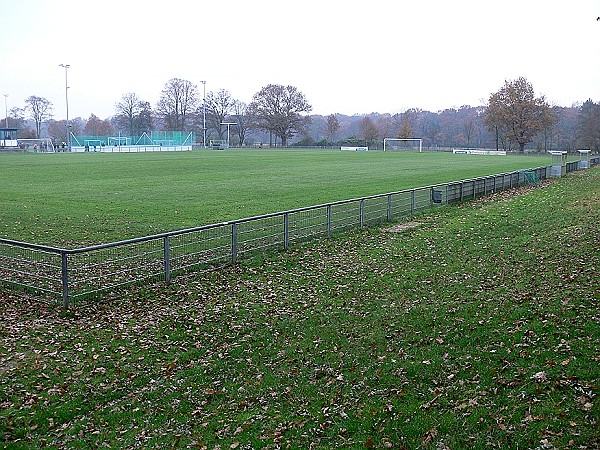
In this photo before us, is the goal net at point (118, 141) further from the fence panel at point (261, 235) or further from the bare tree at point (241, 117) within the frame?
the fence panel at point (261, 235)

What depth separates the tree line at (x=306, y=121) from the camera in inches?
4446

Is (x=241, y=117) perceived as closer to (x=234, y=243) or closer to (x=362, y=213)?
(x=362, y=213)

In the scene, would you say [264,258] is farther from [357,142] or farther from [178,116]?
[178,116]

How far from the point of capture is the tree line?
113 metres

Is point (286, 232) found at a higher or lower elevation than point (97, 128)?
lower

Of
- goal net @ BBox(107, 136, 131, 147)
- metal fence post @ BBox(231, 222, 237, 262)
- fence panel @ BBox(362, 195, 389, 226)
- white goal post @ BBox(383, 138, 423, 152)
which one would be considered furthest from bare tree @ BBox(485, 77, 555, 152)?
metal fence post @ BBox(231, 222, 237, 262)

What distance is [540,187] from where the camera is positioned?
36.6m

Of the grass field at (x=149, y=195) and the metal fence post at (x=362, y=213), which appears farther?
the metal fence post at (x=362, y=213)

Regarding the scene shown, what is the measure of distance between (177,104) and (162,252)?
133566mm

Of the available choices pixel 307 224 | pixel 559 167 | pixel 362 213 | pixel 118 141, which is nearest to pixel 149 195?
pixel 362 213

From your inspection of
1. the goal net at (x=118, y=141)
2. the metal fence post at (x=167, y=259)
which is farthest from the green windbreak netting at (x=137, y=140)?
the metal fence post at (x=167, y=259)

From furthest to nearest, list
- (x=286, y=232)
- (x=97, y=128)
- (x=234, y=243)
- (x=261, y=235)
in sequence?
(x=97, y=128) < (x=286, y=232) < (x=261, y=235) < (x=234, y=243)

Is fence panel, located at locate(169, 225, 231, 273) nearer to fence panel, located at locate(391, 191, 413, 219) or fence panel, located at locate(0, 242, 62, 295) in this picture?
fence panel, located at locate(0, 242, 62, 295)

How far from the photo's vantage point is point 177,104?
142000 millimetres
